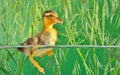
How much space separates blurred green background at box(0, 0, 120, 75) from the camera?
176 centimetres

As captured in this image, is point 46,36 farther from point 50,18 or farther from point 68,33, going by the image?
point 68,33

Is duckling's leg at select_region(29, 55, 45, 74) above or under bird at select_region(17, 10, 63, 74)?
under

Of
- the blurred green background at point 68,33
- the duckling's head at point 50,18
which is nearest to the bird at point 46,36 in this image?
the duckling's head at point 50,18

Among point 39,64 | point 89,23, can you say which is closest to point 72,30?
point 89,23

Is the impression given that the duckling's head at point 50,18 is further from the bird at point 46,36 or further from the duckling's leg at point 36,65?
the duckling's leg at point 36,65

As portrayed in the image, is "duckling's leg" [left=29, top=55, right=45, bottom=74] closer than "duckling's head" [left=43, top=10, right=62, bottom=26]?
No

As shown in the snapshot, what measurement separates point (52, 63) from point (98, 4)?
1.05 feet

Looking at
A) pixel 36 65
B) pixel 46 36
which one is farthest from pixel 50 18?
pixel 36 65

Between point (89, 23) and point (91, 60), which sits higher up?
point (89, 23)

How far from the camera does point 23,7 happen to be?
180 centimetres

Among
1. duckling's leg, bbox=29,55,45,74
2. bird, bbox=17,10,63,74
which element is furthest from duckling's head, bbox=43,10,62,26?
duckling's leg, bbox=29,55,45,74

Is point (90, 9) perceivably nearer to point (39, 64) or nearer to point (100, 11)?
point (100, 11)

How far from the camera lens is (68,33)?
1.78 metres

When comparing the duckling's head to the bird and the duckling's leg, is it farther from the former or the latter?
the duckling's leg
